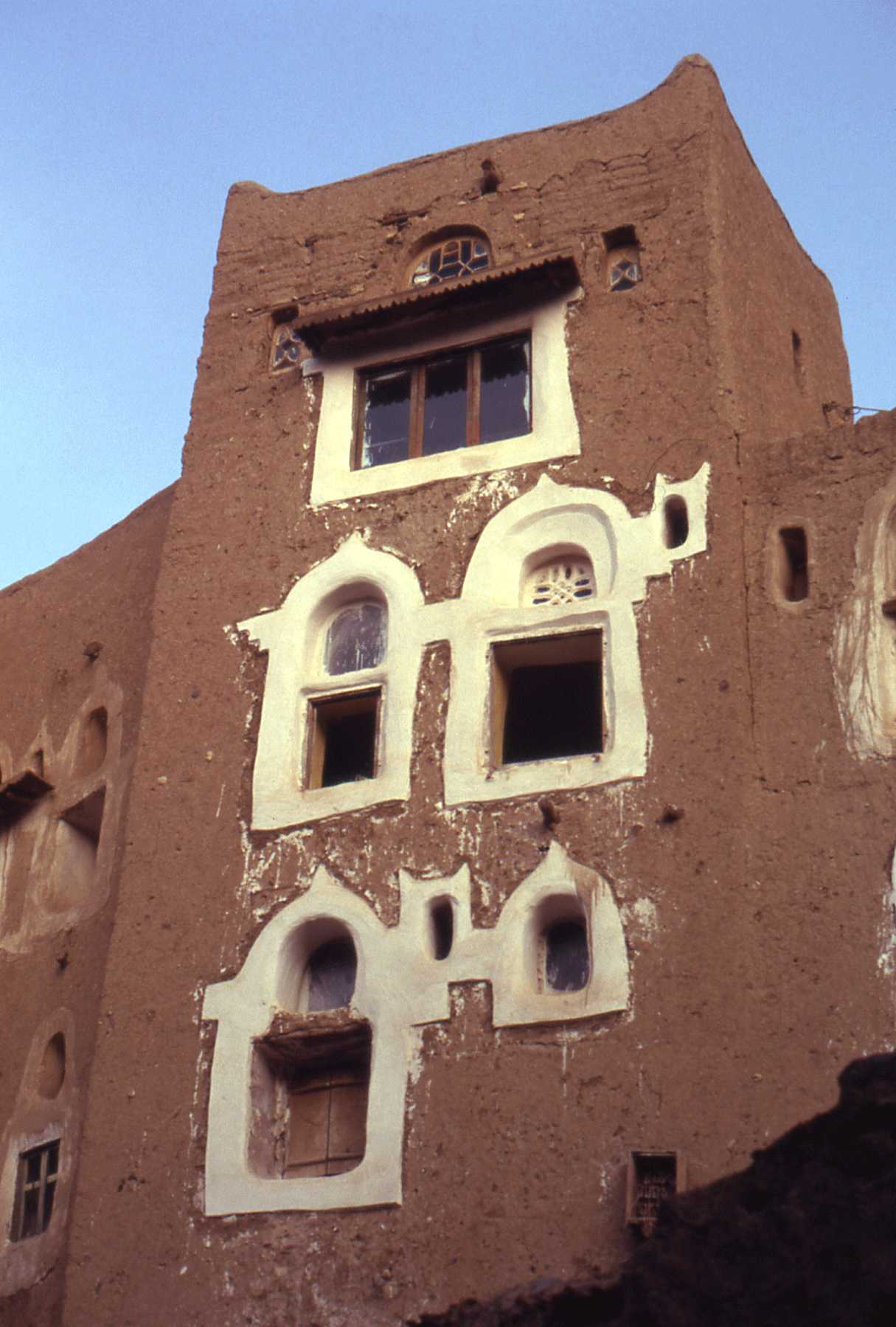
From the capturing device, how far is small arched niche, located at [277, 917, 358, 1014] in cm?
1505

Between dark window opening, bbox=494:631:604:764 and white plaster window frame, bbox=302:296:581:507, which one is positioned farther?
white plaster window frame, bbox=302:296:581:507

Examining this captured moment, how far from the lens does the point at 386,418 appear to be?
17922 millimetres

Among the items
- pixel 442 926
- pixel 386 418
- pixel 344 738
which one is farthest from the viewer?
pixel 386 418

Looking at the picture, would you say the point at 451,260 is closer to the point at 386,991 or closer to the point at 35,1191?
the point at 386,991

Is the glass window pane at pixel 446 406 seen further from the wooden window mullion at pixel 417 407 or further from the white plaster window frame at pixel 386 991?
the white plaster window frame at pixel 386 991

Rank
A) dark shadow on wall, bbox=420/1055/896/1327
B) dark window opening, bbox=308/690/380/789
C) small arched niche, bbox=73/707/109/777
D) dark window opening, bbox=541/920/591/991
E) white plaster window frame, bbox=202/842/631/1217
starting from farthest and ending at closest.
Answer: small arched niche, bbox=73/707/109/777 < dark window opening, bbox=308/690/380/789 < dark window opening, bbox=541/920/591/991 < white plaster window frame, bbox=202/842/631/1217 < dark shadow on wall, bbox=420/1055/896/1327

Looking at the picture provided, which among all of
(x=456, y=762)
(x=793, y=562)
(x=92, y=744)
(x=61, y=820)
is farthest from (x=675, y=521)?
(x=61, y=820)

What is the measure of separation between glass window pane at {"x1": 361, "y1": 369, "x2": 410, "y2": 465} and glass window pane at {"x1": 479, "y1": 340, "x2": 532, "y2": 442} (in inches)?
31.9

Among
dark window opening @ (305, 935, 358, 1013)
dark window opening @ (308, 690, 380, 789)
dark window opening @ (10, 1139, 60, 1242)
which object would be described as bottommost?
dark window opening @ (10, 1139, 60, 1242)

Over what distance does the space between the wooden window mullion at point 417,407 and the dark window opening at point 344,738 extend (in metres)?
2.63

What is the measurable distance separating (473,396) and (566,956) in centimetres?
584

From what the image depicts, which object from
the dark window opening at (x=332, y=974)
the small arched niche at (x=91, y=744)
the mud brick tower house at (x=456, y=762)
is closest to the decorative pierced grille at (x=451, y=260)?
the mud brick tower house at (x=456, y=762)

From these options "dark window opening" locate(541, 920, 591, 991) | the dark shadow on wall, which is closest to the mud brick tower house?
"dark window opening" locate(541, 920, 591, 991)

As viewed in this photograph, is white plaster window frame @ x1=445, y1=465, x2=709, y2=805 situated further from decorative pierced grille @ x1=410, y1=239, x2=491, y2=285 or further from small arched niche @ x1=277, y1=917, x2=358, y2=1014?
decorative pierced grille @ x1=410, y1=239, x2=491, y2=285
